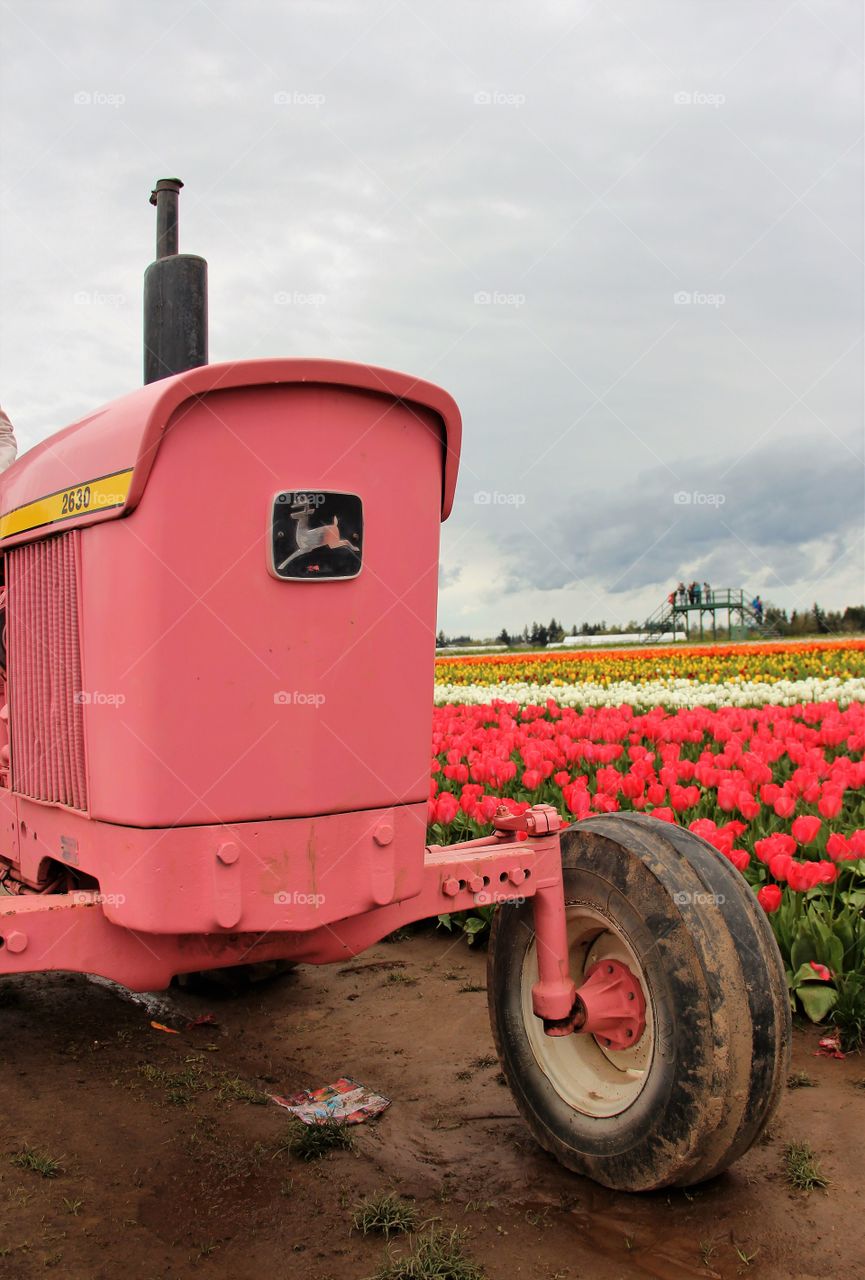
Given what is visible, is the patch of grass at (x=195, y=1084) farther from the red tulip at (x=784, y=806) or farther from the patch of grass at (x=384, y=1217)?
the red tulip at (x=784, y=806)

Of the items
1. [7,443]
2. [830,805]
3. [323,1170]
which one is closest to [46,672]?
[7,443]

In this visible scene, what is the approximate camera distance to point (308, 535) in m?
2.23

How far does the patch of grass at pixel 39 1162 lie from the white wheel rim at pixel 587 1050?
1.24m

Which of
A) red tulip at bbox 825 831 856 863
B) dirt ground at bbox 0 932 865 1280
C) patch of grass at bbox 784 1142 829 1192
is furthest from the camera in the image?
red tulip at bbox 825 831 856 863

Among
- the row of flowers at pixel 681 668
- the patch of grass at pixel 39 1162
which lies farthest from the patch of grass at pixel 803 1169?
the row of flowers at pixel 681 668

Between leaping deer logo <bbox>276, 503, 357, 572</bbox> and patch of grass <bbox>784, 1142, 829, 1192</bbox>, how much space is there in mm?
1969

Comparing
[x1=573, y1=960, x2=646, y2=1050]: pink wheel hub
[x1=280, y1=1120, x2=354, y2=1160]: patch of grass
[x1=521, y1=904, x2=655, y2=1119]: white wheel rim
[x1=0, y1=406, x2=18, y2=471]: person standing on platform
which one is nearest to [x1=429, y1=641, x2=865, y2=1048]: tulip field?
[x1=521, y1=904, x2=655, y2=1119]: white wheel rim

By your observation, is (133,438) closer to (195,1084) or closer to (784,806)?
(195,1084)

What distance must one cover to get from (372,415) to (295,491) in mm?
268

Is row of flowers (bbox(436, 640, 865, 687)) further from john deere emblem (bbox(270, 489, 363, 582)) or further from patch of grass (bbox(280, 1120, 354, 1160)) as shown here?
john deere emblem (bbox(270, 489, 363, 582))

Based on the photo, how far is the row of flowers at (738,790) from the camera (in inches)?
153

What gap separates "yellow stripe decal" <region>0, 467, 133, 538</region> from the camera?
226 centimetres

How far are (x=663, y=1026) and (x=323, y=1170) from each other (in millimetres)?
990

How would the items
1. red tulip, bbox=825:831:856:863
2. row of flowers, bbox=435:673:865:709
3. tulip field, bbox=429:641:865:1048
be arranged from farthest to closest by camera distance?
row of flowers, bbox=435:673:865:709 < red tulip, bbox=825:831:856:863 < tulip field, bbox=429:641:865:1048
